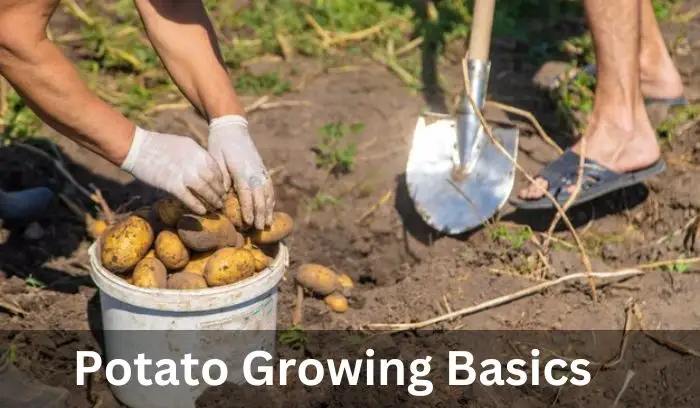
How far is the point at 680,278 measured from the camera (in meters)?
3.51

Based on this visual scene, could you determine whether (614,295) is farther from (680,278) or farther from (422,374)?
(422,374)

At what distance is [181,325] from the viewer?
281cm

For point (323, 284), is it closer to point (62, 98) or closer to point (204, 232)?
point (204, 232)

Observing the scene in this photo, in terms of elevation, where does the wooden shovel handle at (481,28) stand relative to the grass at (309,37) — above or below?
above

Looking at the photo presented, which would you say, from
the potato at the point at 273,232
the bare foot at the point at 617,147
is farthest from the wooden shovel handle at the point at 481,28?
the potato at the point at 273,232

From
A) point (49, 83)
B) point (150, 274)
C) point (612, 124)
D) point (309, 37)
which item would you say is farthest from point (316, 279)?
point (309, 37)

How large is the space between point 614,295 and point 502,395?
65 cm

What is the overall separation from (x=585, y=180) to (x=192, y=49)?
4.59 ft

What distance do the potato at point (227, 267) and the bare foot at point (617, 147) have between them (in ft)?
4.11

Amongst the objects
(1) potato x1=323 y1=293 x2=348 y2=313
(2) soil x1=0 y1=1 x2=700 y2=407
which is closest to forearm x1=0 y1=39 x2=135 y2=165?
(2) soil x1=0 y1=1 x2=700 y2=407

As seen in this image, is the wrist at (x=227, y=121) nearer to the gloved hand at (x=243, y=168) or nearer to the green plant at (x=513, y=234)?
the gloved hand at (x=243, y=168)

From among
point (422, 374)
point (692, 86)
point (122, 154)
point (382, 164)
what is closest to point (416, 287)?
point (422, 374)

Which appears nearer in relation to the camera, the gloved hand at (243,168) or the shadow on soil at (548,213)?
the gloved hand at (243,168)

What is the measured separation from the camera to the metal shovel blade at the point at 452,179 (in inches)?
147
